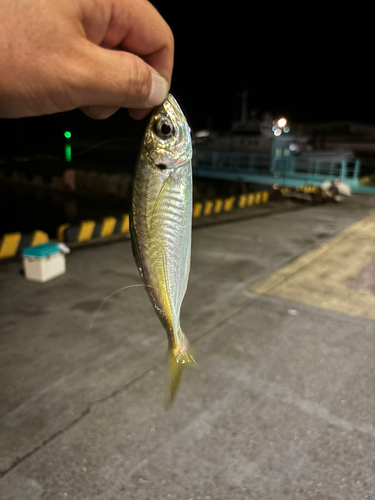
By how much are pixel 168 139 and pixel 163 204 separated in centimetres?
23

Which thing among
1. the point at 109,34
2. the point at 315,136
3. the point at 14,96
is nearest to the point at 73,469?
the point at 14,96

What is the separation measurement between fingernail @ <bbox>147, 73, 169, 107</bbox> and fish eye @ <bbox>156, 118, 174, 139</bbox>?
120 millimetres

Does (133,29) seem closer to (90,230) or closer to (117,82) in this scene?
(117,82)

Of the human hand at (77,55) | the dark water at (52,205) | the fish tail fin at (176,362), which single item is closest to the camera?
the human hand at (77,55)

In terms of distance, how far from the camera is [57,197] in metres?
21.9

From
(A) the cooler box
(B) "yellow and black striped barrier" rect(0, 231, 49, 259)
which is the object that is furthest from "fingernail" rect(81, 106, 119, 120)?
(B) "yellow and black striped barrier" rect(0, 231, 49, 259)

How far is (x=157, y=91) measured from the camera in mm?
1326

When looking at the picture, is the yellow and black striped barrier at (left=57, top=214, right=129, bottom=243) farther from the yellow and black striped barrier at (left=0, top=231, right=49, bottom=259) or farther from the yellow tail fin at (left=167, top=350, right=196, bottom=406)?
the yellow tail fin at (left=167, top=350, right=196, bottom=406)

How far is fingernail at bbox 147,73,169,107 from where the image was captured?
131cm

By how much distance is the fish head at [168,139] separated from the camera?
121 centimetres

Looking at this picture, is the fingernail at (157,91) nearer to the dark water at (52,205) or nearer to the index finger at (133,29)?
the index finger at (133,29)

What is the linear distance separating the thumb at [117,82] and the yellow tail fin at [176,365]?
974 millimetres

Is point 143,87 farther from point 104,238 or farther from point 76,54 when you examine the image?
point 104,238

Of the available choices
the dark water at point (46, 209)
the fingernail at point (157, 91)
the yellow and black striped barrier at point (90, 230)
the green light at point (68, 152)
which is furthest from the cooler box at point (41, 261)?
the dark water at point (46, 209)
